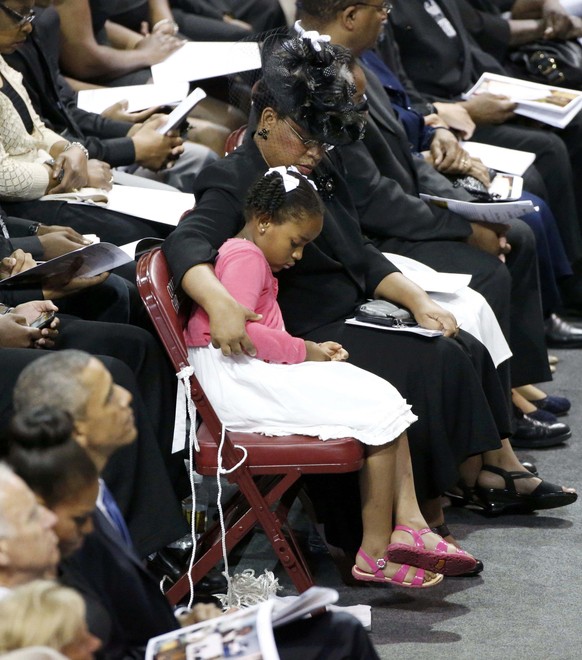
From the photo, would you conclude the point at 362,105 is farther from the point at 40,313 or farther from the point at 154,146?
the point at 40,313

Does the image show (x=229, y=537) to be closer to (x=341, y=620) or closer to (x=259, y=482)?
(x=259, y=482)

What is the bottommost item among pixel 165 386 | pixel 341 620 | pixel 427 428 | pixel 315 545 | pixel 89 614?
pixel 315 545

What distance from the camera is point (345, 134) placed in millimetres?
3369

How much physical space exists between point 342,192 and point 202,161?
122cm

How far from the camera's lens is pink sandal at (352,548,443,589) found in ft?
10.0

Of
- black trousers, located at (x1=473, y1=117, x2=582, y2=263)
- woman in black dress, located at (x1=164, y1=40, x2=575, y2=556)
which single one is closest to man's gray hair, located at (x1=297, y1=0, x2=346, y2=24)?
woman in black dress, located at (x1=164, y1=40, x2=575, y2=556)

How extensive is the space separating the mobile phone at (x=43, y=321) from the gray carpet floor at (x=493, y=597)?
35.0 inches

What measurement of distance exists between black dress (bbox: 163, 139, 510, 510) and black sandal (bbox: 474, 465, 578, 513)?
34cm

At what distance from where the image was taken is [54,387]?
6.42 ft

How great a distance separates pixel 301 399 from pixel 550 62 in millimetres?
3603

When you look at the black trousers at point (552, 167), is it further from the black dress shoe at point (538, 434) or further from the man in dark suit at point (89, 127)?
the man in dark suit at point (89, 127)

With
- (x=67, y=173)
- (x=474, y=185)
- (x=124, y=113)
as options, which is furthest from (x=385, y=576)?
(x=124, y=113)

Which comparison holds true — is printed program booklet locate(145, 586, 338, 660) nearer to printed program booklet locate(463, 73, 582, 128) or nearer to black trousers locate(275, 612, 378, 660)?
black trousers locate(275, 612, 378, 660)

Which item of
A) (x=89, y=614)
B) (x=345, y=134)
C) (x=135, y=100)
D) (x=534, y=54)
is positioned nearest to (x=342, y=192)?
(x=345, y=134)
